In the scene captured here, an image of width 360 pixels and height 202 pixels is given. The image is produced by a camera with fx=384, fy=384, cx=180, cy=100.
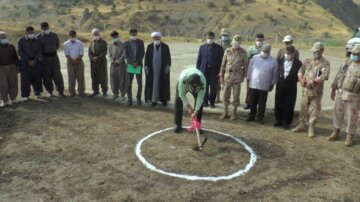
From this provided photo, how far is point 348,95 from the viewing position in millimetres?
8391

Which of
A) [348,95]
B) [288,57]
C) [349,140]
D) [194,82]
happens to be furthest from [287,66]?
[194,82]

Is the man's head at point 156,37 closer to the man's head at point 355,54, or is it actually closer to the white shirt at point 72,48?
the white shirt at point 72,48

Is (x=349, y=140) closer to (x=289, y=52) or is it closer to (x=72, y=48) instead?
(x=289, y=52)

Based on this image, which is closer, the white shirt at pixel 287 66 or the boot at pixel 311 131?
the boot at pixel 311 131

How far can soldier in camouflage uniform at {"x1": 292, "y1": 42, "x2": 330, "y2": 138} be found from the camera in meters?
8.77

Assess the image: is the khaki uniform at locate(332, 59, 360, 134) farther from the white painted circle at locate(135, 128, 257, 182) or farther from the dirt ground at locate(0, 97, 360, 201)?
the white painted circle at locate(135, 128, 257, 182)

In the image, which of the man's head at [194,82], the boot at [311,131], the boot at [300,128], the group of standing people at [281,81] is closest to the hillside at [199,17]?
the group of standing people at [281,81]

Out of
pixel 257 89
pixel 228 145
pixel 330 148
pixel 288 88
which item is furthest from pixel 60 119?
pixel 330 148

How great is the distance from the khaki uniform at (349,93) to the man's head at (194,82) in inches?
128

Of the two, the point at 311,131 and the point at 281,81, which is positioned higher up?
the point at 281,81

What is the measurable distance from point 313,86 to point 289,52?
1.05 metres

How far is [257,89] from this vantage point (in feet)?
32.3

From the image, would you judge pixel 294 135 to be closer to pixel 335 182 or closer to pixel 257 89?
pixel 257 89

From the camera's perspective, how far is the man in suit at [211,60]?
1098 centimetres
